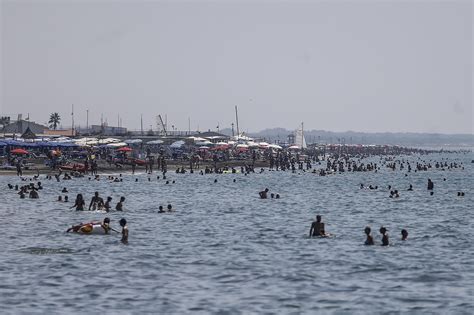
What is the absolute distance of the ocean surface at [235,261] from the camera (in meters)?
26.2

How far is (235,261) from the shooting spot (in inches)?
1340

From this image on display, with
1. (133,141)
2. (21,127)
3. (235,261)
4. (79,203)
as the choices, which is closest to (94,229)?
(235,261)

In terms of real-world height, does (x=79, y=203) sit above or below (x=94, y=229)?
above

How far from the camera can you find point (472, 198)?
7725cm

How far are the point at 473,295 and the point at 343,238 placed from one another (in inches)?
590

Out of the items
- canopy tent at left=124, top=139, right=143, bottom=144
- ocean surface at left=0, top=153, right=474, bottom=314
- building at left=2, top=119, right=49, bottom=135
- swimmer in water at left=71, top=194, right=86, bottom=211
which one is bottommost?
ocean surface at left=0, top=153, right=474, bottom=314

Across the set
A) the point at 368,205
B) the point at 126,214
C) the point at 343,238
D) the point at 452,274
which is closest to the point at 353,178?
the point at 368,205

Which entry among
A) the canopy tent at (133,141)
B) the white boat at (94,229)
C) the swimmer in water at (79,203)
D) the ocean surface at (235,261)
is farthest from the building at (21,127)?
the white boat at (94,229)

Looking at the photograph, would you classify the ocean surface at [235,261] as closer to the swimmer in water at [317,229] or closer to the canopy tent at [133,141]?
the swimmer in water at [317,229]

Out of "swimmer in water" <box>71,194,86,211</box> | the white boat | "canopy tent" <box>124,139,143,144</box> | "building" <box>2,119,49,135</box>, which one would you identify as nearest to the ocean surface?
"swimmer in water" <box>71,194,86,211</box>

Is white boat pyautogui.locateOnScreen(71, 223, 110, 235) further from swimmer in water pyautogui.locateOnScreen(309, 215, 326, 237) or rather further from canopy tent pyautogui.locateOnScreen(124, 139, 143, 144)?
canopy tent pyautogui.locateOnScreen(124, 139, 143, 144)

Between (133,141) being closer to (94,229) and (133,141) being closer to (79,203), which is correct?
(79,203)

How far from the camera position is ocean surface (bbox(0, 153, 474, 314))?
26156 mm

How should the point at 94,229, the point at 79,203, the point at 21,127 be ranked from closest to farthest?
the point at 94,229 < the point at 79,203 < the point at 21,127
